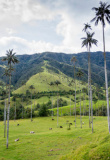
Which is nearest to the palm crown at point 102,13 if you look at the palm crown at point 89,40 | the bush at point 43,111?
the palm crown at point 89,40

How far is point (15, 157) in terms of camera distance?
83.8 ft

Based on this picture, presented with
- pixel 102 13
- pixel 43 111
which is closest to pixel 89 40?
pixel 102 13

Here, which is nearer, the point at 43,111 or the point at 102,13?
the point at 102,13

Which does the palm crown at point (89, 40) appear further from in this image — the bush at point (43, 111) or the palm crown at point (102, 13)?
the bush at point (43, 111)

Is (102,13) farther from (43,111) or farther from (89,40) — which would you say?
(43,111)

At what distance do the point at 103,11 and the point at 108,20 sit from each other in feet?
7.86

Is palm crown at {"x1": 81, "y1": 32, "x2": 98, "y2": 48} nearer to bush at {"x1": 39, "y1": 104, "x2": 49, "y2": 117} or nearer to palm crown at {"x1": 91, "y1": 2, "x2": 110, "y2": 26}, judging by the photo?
palm crown at {"x1": 91, "y1": 2, "x2": 110, "y2": 26}

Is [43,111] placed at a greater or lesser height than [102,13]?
lesser

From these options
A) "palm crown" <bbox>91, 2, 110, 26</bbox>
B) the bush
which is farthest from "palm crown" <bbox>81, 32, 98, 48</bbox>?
the bush

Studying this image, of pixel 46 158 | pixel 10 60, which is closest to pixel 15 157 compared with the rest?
pixel 46 158

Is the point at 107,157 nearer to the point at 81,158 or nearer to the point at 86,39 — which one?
the point at 81,158

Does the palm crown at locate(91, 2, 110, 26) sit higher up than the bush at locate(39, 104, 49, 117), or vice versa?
the palm crown at locate(91, 2, 110, 26)

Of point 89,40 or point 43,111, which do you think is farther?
point 43,111

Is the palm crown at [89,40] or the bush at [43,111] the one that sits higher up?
the palm crown at [89,40]
